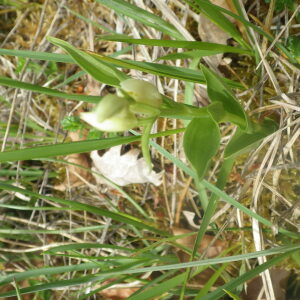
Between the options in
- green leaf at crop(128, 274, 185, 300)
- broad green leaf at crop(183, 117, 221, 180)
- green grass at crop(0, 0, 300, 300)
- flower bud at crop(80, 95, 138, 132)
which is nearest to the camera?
flower bud at crop(80, 95, 138, 132)

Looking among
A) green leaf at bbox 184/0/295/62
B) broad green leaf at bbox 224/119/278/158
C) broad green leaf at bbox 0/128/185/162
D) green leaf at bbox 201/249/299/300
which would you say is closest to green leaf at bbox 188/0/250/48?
green leaf at bbox 184/0/295/62

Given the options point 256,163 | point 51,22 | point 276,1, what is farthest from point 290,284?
point 51,22

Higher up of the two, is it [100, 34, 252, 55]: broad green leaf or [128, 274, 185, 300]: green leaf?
[100, 34, 252, 55]: broad green leaf

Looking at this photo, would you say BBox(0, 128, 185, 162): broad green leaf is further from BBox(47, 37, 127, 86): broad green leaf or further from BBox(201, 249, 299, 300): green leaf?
BBox(201, 249, 299, 300): green leaf

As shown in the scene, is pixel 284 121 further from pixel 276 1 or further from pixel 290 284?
pixel 290 284

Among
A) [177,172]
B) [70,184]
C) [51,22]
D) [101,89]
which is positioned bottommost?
[70,184]

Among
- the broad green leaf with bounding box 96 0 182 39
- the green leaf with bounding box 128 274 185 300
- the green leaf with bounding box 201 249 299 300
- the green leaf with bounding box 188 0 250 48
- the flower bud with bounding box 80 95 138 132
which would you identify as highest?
the green leaf with bounding box 188 0 250 48
